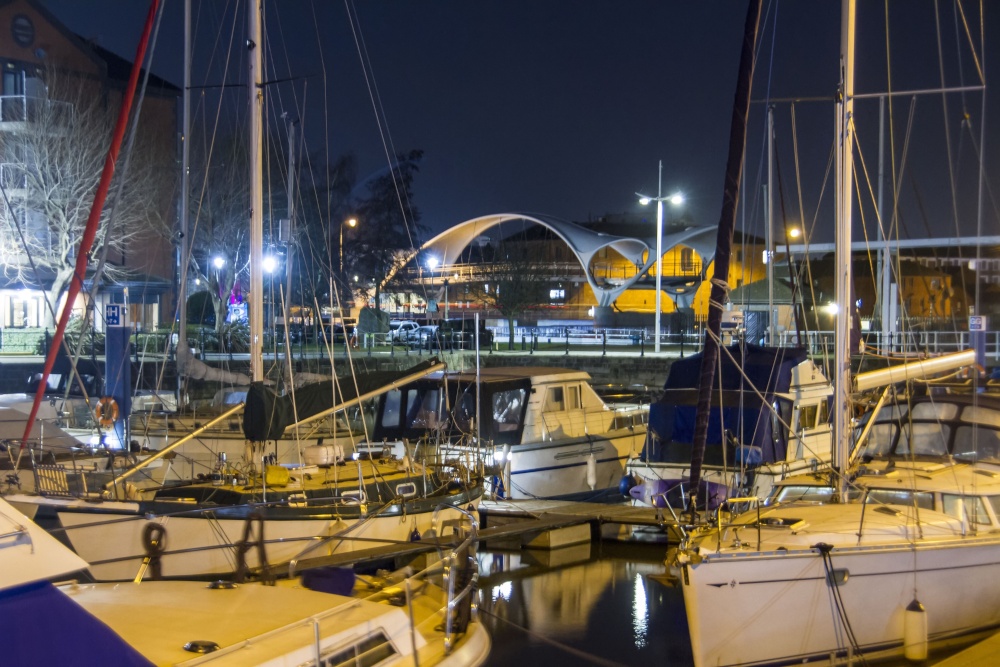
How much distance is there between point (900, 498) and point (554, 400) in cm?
876

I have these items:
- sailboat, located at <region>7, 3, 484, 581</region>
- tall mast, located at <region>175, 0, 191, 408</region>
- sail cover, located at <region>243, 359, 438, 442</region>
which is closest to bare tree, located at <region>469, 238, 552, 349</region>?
tall mast, located at <region>175, 0, 191, 408</region>

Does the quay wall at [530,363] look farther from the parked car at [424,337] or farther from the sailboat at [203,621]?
the sailboat at [203,621]

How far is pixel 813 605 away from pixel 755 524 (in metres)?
0.96

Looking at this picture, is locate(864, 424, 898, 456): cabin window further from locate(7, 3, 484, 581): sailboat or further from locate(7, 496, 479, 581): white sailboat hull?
locate(7, 496, 479, 581): white sailboat hull

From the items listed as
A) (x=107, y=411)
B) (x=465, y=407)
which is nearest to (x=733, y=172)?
(x=465, y=407)

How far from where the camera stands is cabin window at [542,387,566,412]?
18.8 m

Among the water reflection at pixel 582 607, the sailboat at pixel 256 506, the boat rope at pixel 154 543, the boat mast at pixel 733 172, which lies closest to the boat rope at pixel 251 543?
the sailboat at pixel 256 506

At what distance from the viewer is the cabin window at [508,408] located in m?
17.9

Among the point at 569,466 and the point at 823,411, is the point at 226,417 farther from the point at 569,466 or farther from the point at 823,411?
the point at 823,411

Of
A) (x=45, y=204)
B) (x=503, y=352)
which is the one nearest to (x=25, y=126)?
(x=45, y=204)

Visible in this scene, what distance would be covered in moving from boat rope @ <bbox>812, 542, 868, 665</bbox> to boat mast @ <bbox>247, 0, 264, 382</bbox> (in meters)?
7.60

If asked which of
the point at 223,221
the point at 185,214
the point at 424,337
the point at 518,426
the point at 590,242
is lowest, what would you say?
the point at 518,426

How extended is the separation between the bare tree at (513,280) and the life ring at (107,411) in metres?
39.9

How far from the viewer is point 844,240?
38.9 feet
